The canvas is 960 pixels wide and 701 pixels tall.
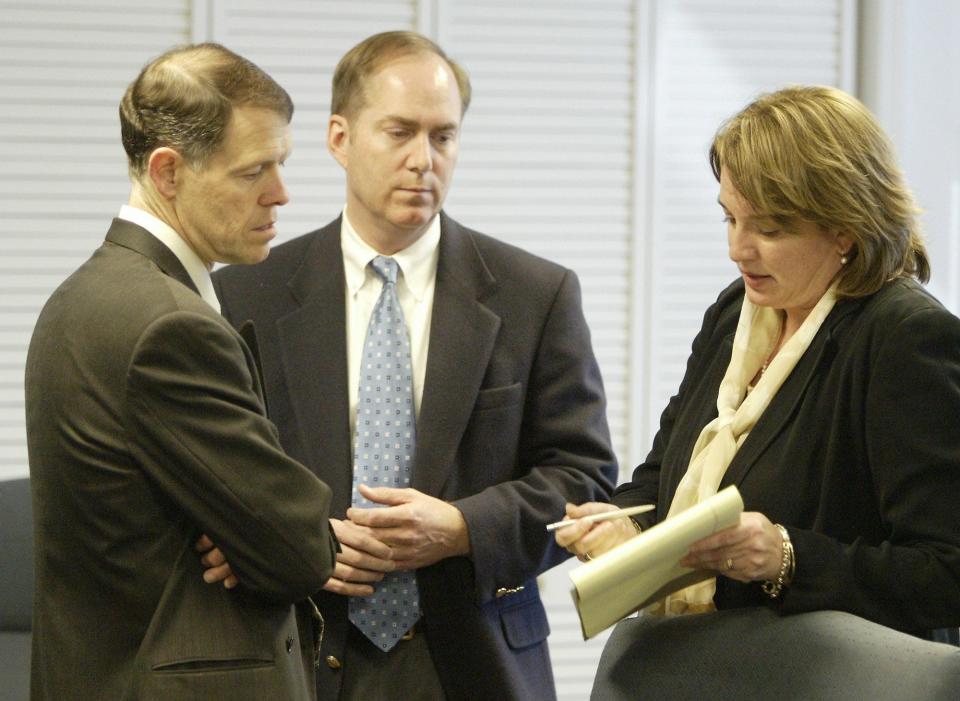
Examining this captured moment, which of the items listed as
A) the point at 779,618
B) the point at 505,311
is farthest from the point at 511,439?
the point at 779,618

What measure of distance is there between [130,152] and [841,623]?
110 cm

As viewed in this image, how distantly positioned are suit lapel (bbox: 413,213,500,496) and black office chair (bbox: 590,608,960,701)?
481 millimetres

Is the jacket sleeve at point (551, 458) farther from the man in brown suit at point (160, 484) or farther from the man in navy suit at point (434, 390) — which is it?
the man in brown suit at point (160, 484)

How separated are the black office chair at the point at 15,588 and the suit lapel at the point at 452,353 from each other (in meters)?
0.71

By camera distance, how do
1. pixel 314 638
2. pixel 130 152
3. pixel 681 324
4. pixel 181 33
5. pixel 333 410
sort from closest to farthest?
1. pixel 130 152
2. pixel 314 638
3. pixel 333 410
4. pixel 181 33
5. pixel 681 324

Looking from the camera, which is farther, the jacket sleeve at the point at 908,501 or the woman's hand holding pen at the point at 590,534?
the woman's hand holding pen at the point at 590,534

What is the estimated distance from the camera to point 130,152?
1.78m

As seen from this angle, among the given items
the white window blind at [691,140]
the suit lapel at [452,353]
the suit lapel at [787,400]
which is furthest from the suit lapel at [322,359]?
the white window blind at [691,140]

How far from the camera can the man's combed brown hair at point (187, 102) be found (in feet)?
5.68

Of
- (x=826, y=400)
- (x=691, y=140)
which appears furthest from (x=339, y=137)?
(x=691, y=140)

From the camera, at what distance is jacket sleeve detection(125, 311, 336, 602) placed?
1.58 meters

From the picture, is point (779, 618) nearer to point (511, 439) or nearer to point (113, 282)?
point (511, 439)

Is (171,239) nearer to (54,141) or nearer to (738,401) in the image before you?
(738,401)

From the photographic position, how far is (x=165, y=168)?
5.72ft
